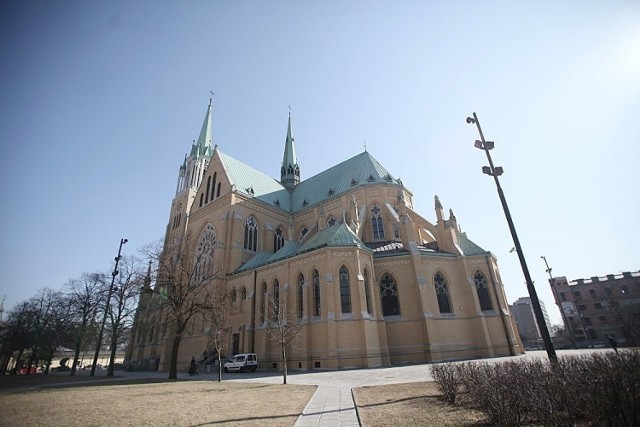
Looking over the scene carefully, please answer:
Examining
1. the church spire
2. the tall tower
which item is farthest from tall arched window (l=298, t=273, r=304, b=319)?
the tall tower

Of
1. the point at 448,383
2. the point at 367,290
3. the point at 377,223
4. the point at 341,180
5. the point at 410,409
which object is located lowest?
the point at 410,409

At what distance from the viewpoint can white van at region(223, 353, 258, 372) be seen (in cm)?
2412

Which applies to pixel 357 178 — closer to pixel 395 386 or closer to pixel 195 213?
pixel 195 213

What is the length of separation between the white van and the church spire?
3309cm

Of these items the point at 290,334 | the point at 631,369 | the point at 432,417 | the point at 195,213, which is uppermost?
the point at 195,213

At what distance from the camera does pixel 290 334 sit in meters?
20.9

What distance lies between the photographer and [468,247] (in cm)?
2848

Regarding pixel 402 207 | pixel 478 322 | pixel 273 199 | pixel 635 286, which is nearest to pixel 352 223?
pixel 402 207

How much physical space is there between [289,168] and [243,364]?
38957 millimetres

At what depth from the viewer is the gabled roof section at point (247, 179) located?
39.4 metres

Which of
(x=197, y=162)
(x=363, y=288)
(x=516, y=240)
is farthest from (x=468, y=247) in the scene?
(x=197, y=162)

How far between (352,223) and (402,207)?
487cm

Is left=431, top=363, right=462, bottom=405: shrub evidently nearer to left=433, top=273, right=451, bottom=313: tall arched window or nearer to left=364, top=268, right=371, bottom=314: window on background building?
left=364, top=268, right=371, bottom=314: window on background building

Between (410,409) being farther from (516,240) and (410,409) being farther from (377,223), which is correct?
(377,223)
